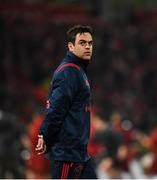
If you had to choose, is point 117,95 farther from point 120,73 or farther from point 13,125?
point 13,125

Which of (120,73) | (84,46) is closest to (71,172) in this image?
(84,46)

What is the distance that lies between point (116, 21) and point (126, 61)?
3.09 feet

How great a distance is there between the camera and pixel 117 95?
24.9 meters

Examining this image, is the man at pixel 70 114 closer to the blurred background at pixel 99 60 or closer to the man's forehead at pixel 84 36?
the man's forehead at pixel 84 36

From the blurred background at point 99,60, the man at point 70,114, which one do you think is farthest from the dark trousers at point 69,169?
the blurred background at point 99,60

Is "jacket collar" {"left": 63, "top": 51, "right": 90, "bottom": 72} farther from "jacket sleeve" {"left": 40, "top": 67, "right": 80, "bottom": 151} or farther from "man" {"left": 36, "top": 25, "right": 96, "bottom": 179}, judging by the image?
"jacket sleeve" {"left": 40, "top": 67, "right": 80, "bottom": 151}

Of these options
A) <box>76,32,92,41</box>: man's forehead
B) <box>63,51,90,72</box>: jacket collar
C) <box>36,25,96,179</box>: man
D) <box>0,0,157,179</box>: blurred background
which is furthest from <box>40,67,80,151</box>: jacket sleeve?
<box>0,0,157,179</box>: blurred background

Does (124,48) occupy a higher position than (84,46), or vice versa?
(84,46)

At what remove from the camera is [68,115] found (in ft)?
31.0

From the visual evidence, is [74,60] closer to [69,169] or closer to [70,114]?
[70,114]

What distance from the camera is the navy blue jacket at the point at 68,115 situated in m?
9.38

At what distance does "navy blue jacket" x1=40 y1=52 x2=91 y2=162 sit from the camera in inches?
369

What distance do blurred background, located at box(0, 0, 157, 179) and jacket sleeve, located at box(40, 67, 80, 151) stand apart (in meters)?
9.59

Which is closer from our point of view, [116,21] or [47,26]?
[47,26]
